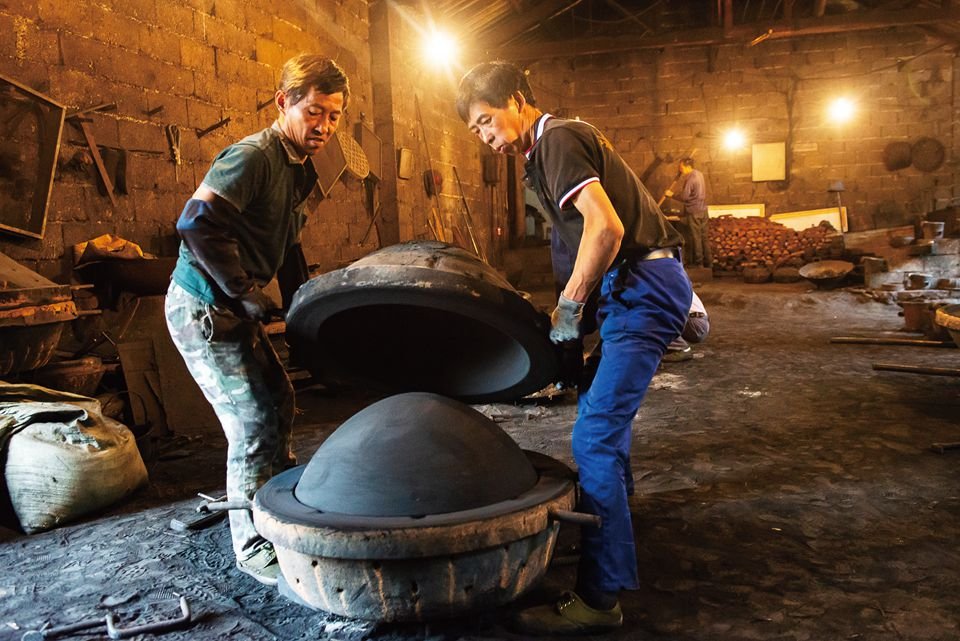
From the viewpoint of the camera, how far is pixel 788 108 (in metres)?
15.7

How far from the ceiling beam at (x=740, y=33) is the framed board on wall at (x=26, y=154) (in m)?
10.3

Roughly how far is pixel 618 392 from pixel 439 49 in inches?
378

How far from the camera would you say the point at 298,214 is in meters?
2.75

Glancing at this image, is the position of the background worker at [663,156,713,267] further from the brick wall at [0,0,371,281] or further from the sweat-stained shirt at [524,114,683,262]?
the sweat-stained shirt at [524,114,683,262]

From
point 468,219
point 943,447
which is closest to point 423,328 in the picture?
point 943,447

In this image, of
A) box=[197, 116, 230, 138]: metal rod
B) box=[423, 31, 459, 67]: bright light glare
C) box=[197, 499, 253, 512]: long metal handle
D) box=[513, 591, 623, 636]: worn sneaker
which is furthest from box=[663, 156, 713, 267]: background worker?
box=[197, 499, 253, 512]: long metal handle

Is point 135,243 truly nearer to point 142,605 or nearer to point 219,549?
point 219,549

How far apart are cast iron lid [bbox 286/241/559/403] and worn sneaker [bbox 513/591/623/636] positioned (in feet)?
2.50

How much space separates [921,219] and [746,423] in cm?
1070

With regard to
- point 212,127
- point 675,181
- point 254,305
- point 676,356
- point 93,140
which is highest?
point 675,181

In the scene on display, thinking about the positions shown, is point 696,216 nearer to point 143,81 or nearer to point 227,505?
point 143,81

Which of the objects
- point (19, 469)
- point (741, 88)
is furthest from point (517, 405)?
point (741, 88)

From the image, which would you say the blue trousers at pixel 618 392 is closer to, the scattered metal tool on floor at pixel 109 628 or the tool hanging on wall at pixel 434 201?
the scattered metal tool on floor at pixel 109 628

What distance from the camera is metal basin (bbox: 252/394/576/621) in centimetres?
→ 183
